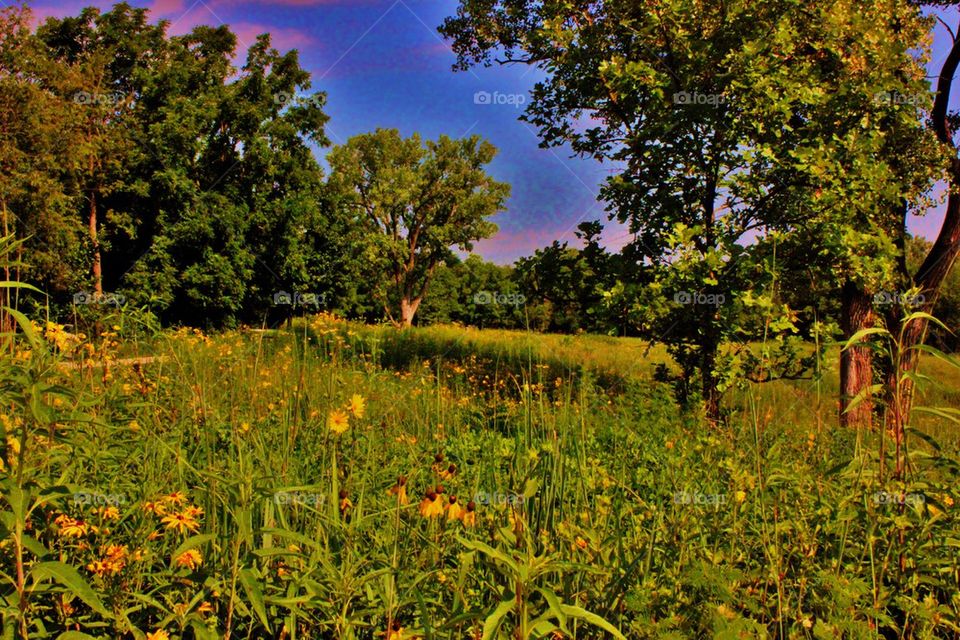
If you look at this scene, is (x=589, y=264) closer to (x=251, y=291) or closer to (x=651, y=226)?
(x=651, y=226)

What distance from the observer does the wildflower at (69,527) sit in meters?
1.69

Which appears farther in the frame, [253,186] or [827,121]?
[253,186]

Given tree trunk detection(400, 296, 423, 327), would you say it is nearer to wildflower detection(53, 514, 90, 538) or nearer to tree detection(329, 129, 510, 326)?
tree detection(329, 129, 510, 326)

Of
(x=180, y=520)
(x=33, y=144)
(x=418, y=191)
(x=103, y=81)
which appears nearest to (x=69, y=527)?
(x=180, y=520)

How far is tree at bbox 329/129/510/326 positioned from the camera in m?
39.4

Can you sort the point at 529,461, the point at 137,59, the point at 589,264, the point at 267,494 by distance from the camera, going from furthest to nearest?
the point at 137,59 < the point at 589,264 < the point at 529,461 < the point at 267,494

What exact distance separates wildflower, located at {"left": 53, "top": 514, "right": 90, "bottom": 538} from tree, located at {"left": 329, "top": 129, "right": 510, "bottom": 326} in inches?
1477

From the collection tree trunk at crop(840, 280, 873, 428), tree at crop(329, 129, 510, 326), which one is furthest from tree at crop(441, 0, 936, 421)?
tree at crop(329, 129, 510, 326)

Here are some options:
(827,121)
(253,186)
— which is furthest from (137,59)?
(827,121)

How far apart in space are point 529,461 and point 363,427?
1.81 metres

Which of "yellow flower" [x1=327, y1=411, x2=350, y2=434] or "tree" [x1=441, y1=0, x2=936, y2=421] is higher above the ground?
"tree" [x1=441, y1=0, x2=936, y2=421]

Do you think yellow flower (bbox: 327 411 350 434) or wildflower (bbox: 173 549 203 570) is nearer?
wildflower (bbox: 173 549 203 570)

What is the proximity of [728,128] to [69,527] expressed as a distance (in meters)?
7.26

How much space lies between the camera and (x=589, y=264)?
8000 mm
